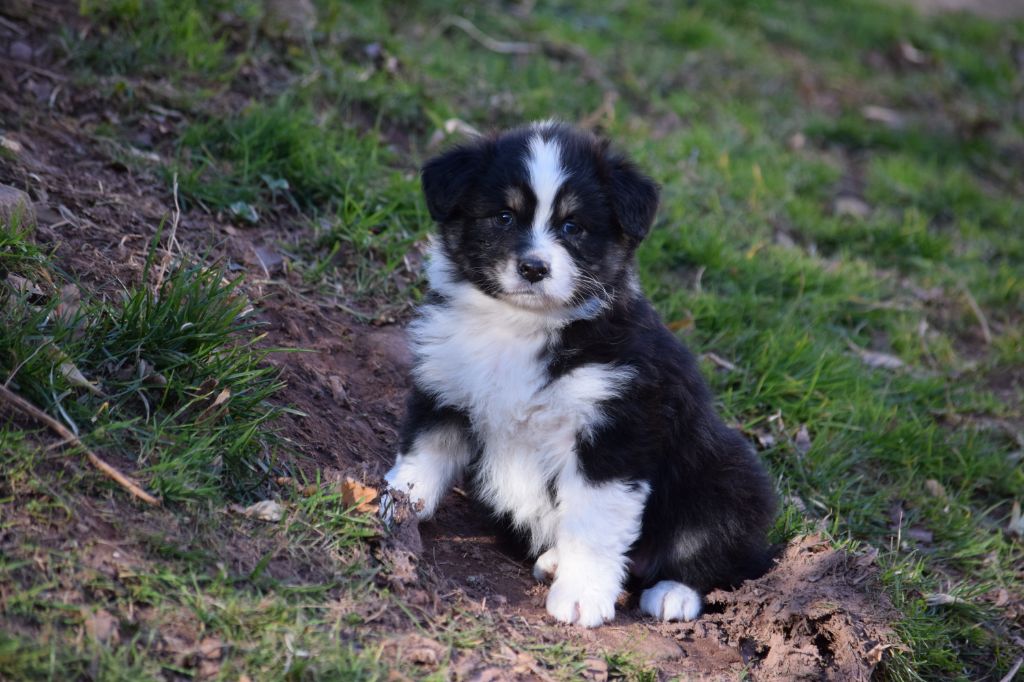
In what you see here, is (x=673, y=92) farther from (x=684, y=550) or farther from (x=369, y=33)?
(x=684, y=550)

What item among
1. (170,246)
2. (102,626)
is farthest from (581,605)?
(170,246)

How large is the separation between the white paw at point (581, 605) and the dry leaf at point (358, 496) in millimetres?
622

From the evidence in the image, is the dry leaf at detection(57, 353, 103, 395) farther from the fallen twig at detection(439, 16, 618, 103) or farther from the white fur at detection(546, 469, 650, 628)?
the fallen twig at detection(439, 16, 618, 103)

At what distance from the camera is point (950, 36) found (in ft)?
32.4

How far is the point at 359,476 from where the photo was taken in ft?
10.9

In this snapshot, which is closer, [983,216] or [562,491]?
[562,491]

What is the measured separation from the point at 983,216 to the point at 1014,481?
288 cm

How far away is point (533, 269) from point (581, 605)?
1.03 meters

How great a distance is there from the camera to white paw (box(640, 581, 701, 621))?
3512mm

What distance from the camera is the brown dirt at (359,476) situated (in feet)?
9.73

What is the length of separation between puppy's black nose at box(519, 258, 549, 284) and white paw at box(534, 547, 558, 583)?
0.90m

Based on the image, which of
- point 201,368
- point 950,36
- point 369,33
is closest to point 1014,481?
point 201,368

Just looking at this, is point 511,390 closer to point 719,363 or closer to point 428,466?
point 428,466

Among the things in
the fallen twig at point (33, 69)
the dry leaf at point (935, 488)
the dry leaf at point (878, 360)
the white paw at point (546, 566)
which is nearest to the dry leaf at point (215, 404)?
the white paw at point (546, 566)
